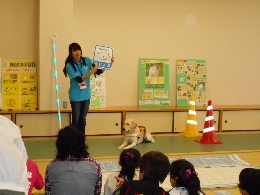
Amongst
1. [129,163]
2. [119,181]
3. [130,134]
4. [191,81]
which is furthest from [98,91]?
[119,181]

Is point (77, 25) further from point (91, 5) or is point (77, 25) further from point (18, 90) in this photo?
point (18, 90)

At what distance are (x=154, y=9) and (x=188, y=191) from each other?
479 cm

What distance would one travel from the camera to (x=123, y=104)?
21.6 ft

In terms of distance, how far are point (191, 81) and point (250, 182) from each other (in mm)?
4663

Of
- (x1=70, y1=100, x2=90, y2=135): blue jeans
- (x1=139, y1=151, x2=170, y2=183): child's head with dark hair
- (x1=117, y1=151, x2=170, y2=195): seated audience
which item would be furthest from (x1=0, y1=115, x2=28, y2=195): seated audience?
(x1=70, y1=100, x2=90, y2=135): blue jeans

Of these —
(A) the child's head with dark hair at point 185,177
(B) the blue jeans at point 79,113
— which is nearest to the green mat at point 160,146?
(B) the blue jeans at point 79,113

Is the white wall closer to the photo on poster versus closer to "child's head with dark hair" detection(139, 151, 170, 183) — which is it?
the photo on poster

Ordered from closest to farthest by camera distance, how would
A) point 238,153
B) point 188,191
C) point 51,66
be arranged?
point 188,191 → point 238,153 → point 51,66

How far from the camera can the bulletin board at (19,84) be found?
5.90m

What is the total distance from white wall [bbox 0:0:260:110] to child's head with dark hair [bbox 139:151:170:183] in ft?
12.3

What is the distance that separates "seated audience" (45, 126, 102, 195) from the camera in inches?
96.7

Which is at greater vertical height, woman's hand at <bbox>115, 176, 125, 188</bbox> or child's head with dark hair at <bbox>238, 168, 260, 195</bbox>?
child's head with dark hair at <bbox>238, 168, 260, 195</bbox>

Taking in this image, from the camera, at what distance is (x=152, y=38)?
6621mm

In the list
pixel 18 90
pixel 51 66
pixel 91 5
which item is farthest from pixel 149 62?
pixel 18 90
